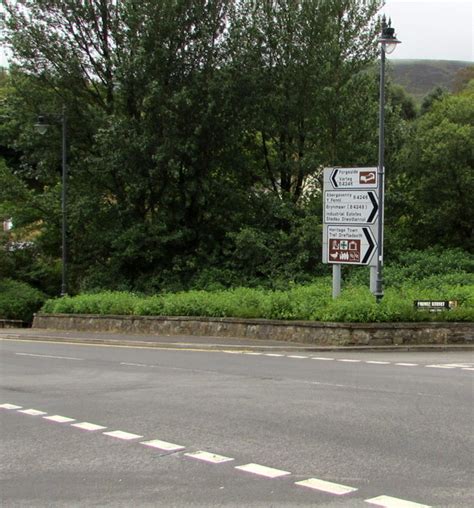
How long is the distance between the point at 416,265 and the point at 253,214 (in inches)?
330

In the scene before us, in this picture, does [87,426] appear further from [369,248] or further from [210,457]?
[369,248]

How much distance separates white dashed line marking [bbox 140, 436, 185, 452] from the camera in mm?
6961

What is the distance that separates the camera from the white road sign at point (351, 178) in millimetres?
19875

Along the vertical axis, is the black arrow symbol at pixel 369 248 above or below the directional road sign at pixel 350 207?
below

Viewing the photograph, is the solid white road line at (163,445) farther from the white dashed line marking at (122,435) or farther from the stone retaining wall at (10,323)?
the stone retaining wall at (10,323)

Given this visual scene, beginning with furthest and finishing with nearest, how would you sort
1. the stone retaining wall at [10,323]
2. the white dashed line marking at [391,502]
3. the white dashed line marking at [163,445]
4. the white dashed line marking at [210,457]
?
1. the stone retaining wall at [10,323]
2. the white dashed line marking at [163,445]
3. the white dashed line marking at [210,457]
4. the white dashed line marking at [391,502]

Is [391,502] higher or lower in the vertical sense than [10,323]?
higher

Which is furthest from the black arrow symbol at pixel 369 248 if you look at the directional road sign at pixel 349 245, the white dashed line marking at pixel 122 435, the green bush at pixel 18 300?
the green bush at pixel 18 300

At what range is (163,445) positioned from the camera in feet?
23.4

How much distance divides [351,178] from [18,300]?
24.0 m

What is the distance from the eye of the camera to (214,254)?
32.5 metres

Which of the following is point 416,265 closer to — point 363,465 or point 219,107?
point 219,107

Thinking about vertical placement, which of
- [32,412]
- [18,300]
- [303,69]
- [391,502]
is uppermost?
[303,69]

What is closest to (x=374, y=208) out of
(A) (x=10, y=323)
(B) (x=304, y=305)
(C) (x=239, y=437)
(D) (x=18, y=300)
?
(B) (x=304, y=305)
